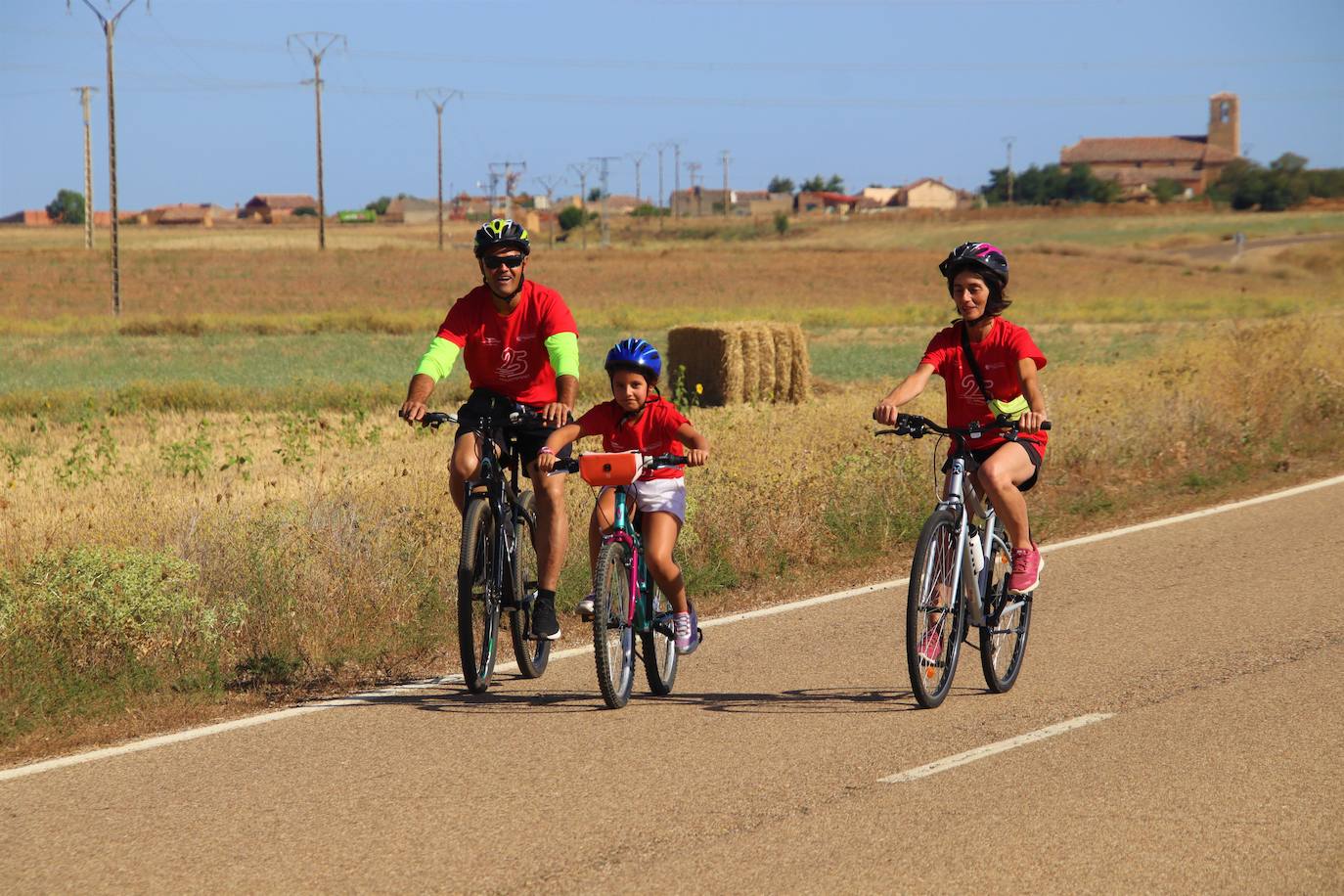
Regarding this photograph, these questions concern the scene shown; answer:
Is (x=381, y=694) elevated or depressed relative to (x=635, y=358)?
depressed

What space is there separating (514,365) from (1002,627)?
2589 millimetres

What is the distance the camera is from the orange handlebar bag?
6.93 m

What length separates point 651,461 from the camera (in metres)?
7.10

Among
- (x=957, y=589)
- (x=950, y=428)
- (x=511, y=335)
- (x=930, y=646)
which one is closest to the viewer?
(x=930, y=646)

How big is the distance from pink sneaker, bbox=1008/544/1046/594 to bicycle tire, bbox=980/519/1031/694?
32mm

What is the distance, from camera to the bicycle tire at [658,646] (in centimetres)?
740

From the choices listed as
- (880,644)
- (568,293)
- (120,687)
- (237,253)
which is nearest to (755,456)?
(880,644)

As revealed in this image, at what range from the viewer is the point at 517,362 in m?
7.79

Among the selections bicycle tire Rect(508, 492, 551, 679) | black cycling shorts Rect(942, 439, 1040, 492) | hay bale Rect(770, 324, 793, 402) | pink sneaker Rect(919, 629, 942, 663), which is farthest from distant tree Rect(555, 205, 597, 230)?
pink sneaker Rect(919, 629, 942, 663)

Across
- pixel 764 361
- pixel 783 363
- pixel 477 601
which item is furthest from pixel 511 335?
pixel 783 363

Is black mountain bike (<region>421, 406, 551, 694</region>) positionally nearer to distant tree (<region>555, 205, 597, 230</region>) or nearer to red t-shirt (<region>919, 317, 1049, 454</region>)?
red t-shirt (<region>919, 317, 1049, 454</region>)

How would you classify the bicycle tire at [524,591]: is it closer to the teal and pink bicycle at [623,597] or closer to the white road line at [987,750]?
the teal and pink bicycle at [623,597]

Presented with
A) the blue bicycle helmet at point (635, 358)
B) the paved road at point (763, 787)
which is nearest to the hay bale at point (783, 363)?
the paved road at point (763, 787)

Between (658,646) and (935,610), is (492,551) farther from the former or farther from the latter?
(935,610)
